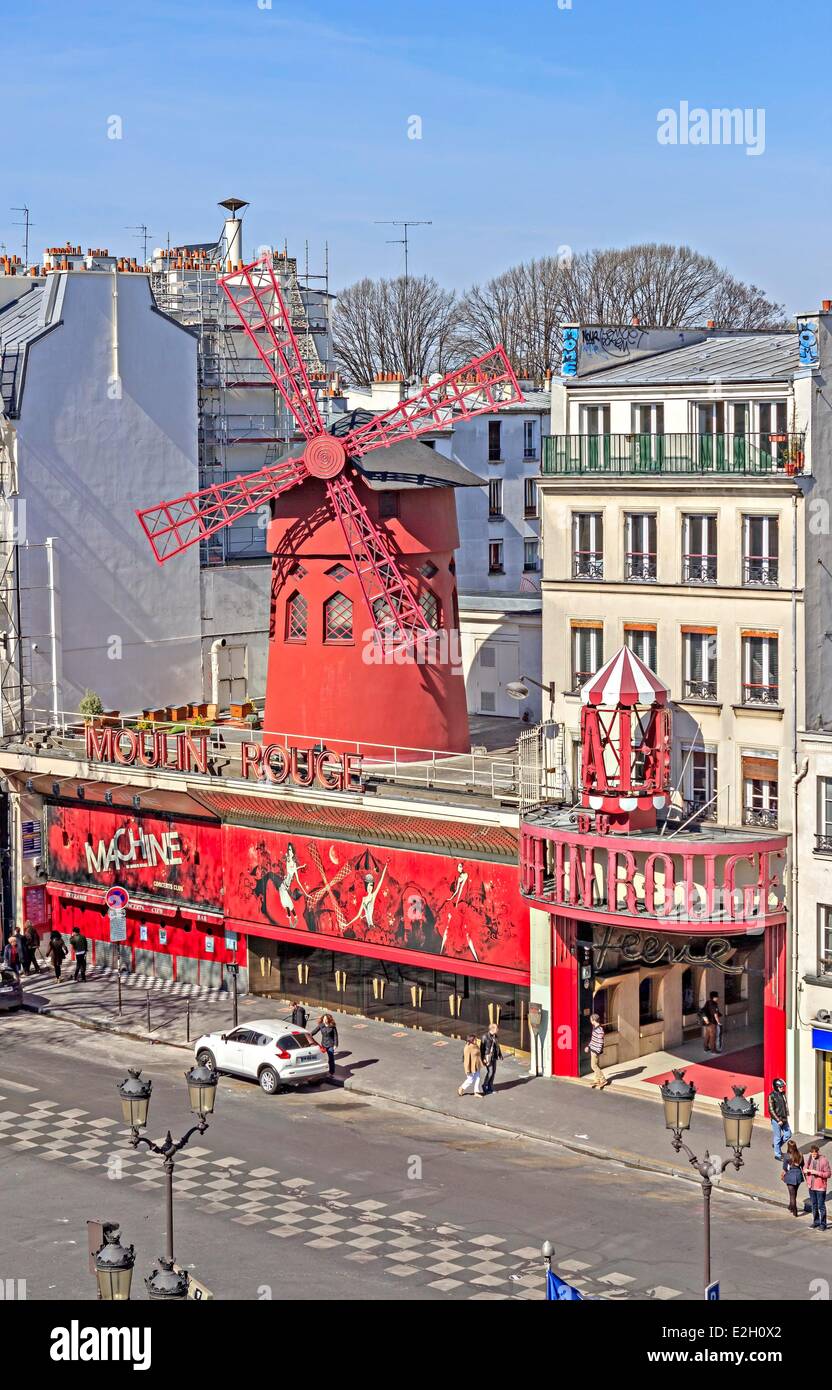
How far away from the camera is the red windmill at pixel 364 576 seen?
50.0 m

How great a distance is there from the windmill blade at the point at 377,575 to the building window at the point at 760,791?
10.6 m

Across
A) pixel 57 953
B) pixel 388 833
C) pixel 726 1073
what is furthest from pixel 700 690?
pixel 57 953

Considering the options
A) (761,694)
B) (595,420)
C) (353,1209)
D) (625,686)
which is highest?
(595,420)

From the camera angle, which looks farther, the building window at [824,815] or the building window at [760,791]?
the building window at [760,791]

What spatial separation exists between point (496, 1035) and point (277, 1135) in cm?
709

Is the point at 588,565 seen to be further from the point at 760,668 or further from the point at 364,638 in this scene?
the point at 364,638

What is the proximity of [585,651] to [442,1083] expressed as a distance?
963 cm

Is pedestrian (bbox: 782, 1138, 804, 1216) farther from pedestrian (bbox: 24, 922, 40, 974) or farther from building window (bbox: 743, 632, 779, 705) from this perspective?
pedestrian (bbox: 24, 922, 40, 974)

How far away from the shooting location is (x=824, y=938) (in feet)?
133

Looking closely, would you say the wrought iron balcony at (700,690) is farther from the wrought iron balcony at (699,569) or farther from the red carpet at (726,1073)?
the red carpet at (726,1073)

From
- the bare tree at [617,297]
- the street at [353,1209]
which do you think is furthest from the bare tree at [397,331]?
the street at [353,1209]

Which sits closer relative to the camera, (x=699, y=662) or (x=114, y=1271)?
(x=114, y=1271)

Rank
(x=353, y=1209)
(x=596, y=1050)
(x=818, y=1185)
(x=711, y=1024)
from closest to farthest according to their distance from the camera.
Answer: (x=818, y=1185) → (x=353, y=1209) → (x=596, y=1050) → (x=711, y=1024)

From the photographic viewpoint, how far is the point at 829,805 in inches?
1597
